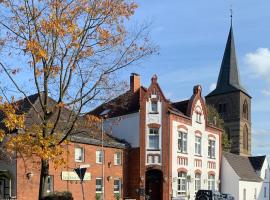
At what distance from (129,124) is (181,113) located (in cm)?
624

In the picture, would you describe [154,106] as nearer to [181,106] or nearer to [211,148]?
[181,106]

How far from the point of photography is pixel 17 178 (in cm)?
3344

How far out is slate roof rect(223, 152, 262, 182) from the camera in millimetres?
57097

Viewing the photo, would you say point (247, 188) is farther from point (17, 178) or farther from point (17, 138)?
point (17, 138)

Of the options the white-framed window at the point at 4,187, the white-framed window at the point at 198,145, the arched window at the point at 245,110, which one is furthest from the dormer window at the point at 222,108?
the white-framed window at the point at 4,187

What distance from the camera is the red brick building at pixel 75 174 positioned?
110 feet

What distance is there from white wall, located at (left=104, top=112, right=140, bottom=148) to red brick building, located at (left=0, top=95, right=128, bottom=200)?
34.8 inches

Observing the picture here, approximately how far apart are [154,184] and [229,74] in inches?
2227

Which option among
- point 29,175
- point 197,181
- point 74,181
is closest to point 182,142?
point 197,181

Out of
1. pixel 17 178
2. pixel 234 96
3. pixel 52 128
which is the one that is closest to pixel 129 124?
pixel 17 178

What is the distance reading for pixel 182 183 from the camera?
1873 inches

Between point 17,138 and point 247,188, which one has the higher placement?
point 17,138

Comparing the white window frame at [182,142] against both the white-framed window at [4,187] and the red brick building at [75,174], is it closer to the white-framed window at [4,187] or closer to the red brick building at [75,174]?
the red brick building at [75,174]

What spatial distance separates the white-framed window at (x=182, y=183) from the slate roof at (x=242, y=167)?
10149 millimetres
